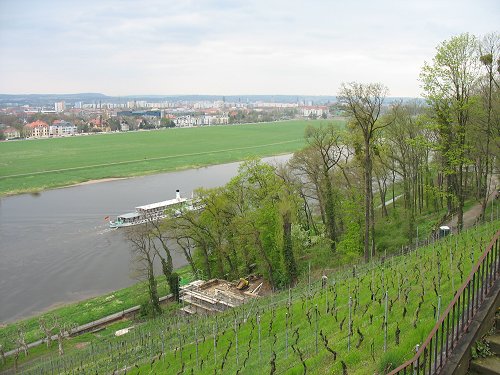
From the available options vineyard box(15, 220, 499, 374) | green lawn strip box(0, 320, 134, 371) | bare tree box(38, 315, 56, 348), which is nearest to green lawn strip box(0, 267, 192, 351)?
bare tree box(38, 315, 56, 348)

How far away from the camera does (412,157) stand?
3547 cm

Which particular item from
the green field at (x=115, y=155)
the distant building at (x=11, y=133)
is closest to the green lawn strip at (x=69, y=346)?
the green field at (x=115, y=155)

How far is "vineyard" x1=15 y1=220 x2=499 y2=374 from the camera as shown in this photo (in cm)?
930

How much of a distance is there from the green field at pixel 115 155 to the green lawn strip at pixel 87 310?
46951mm

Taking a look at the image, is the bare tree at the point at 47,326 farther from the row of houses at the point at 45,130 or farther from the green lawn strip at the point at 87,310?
the row of houses at the point at 45,130

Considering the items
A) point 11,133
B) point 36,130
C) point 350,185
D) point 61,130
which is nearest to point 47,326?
point 350,185

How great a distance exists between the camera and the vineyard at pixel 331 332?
9297 mm

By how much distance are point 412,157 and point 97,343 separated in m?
26.5

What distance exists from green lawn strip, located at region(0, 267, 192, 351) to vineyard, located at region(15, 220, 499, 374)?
7428mm

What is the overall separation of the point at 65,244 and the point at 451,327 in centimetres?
4455

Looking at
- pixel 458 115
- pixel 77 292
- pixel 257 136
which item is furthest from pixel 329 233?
pixel 257 136

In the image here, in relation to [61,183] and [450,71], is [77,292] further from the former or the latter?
[61,183]

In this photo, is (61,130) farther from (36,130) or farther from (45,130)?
(36,130)

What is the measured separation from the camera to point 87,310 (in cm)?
3148
